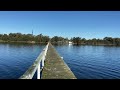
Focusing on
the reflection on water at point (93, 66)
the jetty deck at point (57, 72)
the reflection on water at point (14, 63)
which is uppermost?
the jetty deck at point (57, 72)

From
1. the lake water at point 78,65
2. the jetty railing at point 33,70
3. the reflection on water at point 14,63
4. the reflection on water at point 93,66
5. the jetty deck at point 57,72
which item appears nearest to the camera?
the jetty railing at point 33,70

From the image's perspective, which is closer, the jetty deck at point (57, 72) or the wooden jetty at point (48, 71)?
the wooden jetty at point (48, 71)

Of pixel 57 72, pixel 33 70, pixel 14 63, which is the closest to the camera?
pixel 33 70

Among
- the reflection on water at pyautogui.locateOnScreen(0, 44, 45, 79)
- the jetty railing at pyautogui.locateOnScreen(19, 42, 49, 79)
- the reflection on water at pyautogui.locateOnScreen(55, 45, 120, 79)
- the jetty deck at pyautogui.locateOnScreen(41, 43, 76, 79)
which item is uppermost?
the jetty railing at pyautogui.locateOnScreen(19, 42, 49, 79)

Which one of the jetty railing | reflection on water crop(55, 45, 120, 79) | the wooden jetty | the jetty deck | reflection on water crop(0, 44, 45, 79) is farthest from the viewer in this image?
reflection on water crop(55, 45, 120, 79)

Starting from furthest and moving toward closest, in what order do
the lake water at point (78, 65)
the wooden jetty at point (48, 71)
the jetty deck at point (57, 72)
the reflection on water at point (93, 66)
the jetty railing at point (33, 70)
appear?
the reflection on water at point (93, 66)
the lake water at point (78, 65)
the jetty deck at point (57, 72)
the wooden jetty at point (48, 71)
the jetty railing at point (33, 70)

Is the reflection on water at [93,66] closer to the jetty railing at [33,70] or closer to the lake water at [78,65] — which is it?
the lake water at [78,65]

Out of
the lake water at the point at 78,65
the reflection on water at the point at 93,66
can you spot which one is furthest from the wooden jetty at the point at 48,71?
the reflection on water at the point at 93,66

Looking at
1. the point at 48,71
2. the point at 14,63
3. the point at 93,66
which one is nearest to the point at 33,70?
the point at 48,71

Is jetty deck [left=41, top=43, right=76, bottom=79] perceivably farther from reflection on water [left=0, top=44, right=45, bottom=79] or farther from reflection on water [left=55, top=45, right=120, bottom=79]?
reflection on water [left=55, top=45, right=120, bottom=79]

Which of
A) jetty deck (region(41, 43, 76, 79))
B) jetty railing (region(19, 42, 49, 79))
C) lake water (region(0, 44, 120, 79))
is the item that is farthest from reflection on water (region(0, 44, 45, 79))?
jetty railing (region(19, 42, 49, 79))

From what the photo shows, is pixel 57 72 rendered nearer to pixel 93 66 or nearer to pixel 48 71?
pixel 48 71
